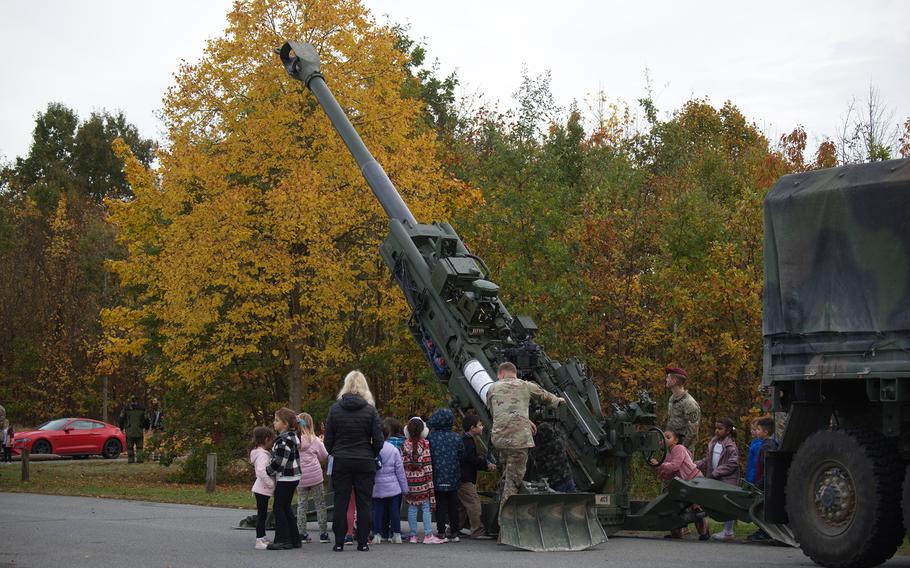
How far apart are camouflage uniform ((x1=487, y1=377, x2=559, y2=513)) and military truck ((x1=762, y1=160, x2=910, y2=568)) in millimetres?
2679

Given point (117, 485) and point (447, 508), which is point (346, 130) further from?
point (117, 485)

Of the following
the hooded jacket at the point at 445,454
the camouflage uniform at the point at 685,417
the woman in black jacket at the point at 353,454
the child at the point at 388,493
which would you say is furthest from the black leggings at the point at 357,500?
the camouflage uniform at the point at 685,417

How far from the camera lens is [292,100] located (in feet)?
80.4

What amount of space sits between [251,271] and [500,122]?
14.9 metres

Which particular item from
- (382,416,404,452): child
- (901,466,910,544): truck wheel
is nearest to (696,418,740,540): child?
(382,416,404,452): child

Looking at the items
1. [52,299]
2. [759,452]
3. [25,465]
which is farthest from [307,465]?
[52,299]

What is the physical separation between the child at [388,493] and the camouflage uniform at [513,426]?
1099 mm

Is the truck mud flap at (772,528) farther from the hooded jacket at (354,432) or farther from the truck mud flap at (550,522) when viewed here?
the hooded jacket at (354,432)

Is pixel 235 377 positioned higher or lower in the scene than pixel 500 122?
lower

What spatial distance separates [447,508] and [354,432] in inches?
66.9

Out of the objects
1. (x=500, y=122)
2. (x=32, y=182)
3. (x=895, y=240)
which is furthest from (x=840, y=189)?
(x=32, y=182)

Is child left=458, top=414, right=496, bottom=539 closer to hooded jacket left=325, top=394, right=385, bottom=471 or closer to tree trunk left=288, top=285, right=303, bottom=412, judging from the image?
hooded jacket left=325, top=394, right=385, bottom=471

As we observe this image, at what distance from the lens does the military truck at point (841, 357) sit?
9.55 metres

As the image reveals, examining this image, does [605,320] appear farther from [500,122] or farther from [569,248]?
[500,122]
